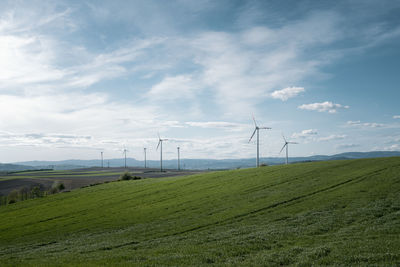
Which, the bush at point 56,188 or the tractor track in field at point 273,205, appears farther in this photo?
the bush at point 56,188

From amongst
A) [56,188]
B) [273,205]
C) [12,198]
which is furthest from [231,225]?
[56,188]

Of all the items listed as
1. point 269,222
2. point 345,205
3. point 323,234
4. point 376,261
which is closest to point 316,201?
point 345,205

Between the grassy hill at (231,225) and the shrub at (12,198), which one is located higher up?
the grassy hill at (231,225)

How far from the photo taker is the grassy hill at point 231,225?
47.5 feet

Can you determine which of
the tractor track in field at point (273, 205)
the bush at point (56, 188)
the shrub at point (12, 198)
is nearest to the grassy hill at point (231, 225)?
the tractor track in field at point (273, 205)

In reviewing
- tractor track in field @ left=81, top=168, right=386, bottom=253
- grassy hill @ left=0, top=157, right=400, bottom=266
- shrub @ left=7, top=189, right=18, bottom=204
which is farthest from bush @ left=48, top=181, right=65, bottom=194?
tractor track in field @ left=81, top=168, right=386, bottom=253

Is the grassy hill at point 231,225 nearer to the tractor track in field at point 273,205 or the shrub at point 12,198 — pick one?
the tractor track in field at point 273,205

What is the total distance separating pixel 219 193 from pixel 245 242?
25005mm

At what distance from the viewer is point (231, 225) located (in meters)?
24.4

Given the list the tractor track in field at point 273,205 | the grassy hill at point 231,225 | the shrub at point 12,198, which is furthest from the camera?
the shrub at point 12,198

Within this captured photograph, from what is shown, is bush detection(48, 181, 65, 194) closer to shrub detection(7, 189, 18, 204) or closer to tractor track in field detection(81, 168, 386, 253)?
shrub detection(7, 189, 18, 204)

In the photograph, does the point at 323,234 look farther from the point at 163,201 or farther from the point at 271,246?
the point at 163,201

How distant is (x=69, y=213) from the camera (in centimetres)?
4253

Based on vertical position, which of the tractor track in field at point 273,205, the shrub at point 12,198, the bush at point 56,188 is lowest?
the shrub at point 12,198
